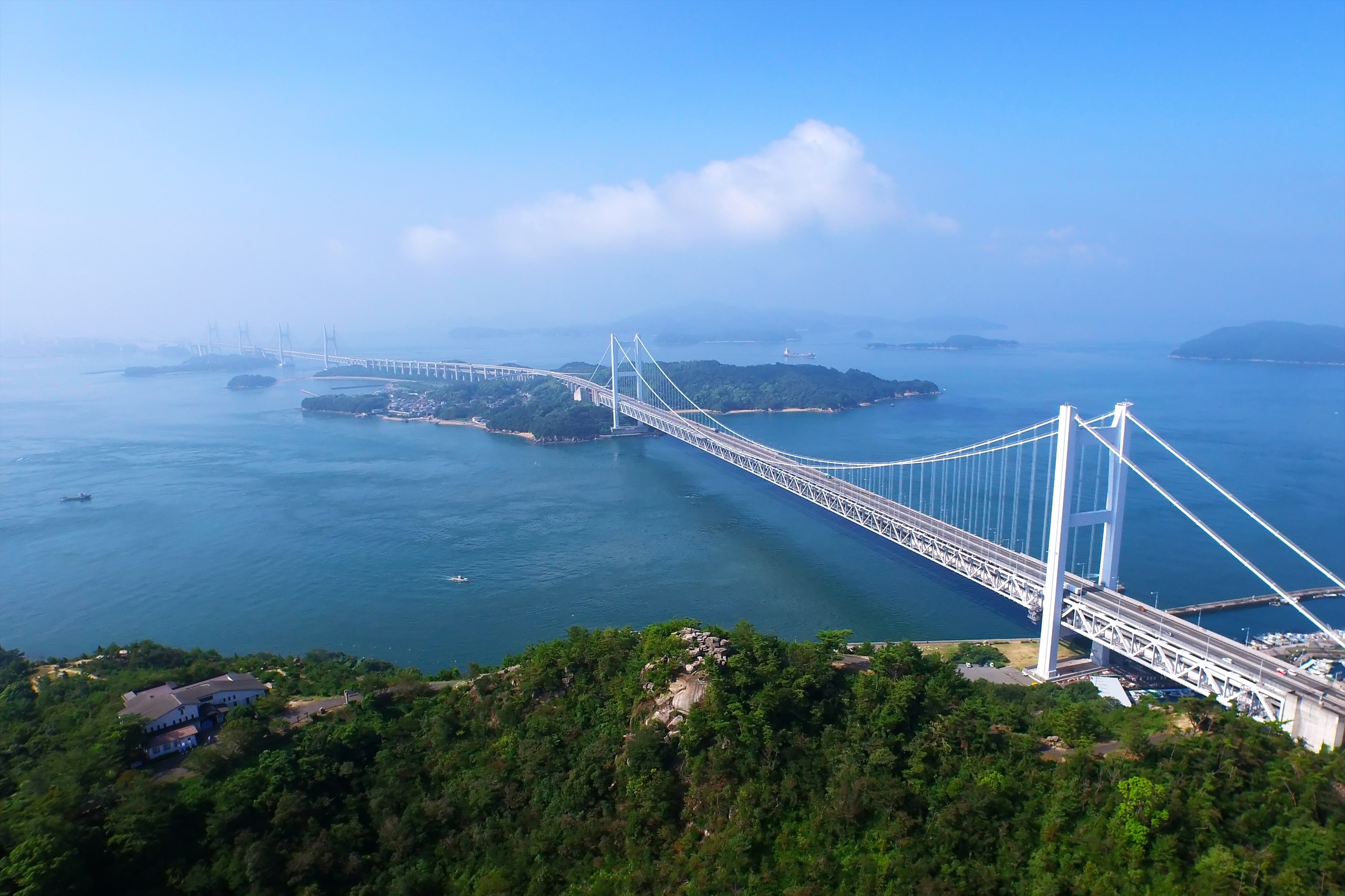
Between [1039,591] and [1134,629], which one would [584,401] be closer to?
[1039,591]

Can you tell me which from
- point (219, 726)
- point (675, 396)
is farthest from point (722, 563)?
point (675, 396)

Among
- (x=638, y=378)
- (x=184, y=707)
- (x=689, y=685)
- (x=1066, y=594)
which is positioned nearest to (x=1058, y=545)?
(x=1066, y=594)

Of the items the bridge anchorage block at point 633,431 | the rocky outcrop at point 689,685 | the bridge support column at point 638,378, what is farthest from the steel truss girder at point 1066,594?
the bridge support column at point 638,378

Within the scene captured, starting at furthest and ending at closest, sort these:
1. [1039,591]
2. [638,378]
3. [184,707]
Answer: [638,378], [1039,591], [184,707]

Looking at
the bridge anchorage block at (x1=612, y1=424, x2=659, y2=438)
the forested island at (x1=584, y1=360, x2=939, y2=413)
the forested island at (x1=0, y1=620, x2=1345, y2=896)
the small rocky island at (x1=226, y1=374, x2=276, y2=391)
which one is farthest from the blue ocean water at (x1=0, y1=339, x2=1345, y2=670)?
the small rocky island at (x1=226, y1=374, x2=276, y2=391)

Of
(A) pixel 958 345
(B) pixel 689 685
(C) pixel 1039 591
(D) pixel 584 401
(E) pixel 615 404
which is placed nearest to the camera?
(B) pixel 689 685

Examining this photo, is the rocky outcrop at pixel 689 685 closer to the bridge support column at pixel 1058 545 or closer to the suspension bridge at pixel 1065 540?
the suspension bridge at pixel 1065 540

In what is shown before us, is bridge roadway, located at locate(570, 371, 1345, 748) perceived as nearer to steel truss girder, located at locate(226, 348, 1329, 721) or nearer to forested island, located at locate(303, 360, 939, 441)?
steel truss girder, located at locate(226, 348, 1329, 721)

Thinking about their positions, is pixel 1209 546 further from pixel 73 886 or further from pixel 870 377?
pixel 870 377
